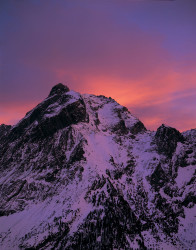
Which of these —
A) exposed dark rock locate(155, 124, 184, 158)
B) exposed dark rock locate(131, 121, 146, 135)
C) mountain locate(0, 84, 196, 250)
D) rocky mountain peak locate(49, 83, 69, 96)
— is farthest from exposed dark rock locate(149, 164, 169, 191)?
rocky mountain peak locate(49, 83, 69, 96)

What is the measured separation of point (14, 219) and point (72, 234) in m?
29.4

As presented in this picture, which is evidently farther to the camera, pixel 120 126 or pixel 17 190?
pixel 120 126

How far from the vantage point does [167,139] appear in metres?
142

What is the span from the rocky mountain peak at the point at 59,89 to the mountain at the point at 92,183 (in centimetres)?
1945

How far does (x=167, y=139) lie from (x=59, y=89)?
331 ft

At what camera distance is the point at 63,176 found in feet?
377

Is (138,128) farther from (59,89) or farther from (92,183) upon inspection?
(59,89)

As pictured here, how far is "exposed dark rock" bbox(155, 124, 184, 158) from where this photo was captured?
138 meters

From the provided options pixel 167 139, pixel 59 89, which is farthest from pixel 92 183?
pixel 59 89

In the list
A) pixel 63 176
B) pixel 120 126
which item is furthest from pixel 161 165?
pixel 63 176

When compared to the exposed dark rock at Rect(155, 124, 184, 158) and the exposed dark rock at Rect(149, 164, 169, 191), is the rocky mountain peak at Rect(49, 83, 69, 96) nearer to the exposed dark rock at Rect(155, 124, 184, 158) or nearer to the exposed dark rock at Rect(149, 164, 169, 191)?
the exposed dark rock at Rect(155, 124, 184, 158)

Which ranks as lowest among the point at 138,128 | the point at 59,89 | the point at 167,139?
the point at 167,139

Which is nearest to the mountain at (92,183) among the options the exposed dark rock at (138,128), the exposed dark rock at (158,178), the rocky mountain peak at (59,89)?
the exposed dark rock at (158,178)

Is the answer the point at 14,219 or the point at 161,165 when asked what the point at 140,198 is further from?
the point at 14,219
